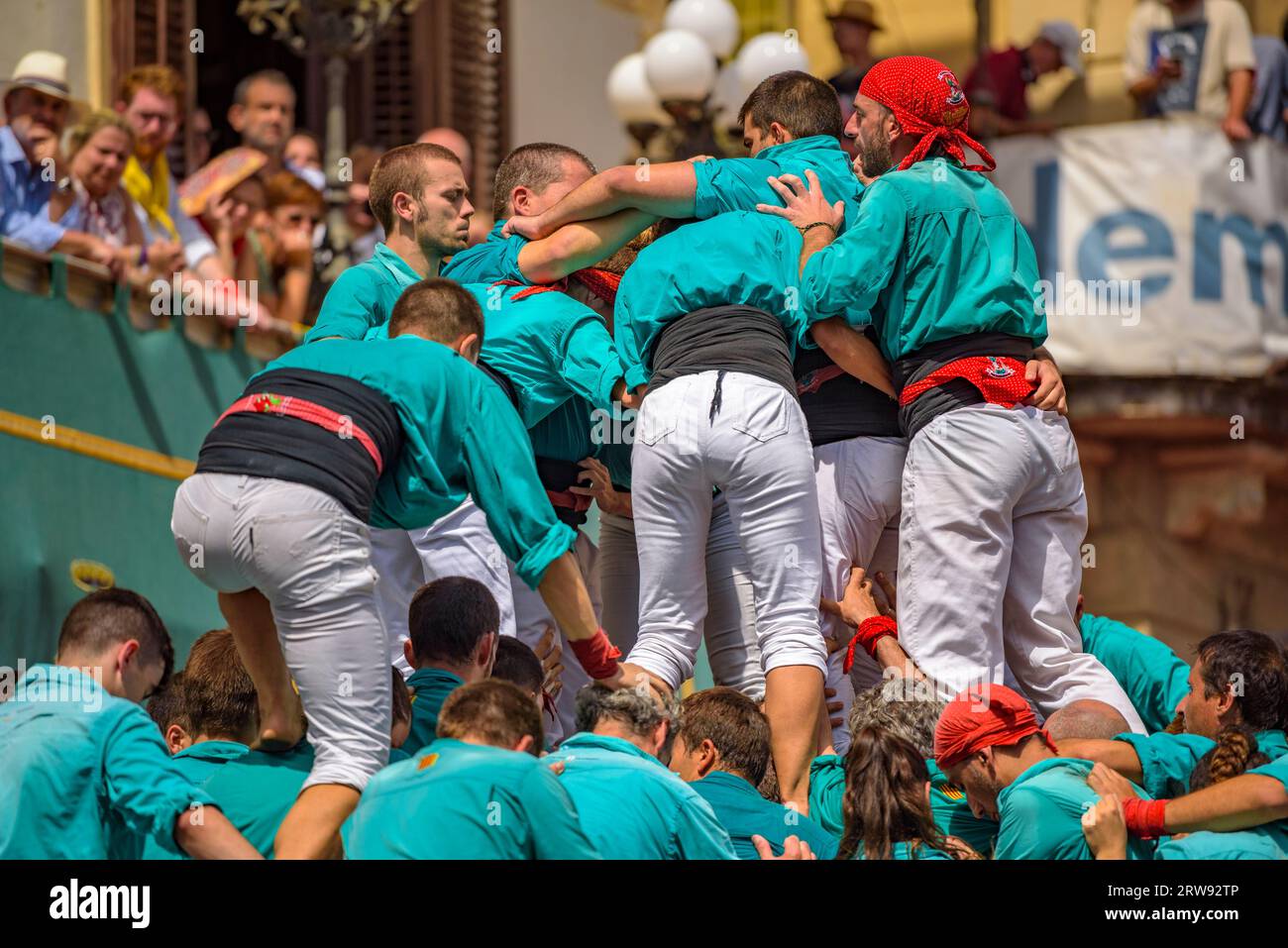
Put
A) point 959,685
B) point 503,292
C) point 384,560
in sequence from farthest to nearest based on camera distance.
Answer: point 384,560 < point 503,292 < point 959,685

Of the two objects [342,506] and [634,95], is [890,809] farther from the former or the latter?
[634,95]

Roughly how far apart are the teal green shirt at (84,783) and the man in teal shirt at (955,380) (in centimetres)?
222

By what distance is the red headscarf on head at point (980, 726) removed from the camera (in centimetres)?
601

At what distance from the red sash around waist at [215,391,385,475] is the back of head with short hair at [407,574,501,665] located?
0.56 meters

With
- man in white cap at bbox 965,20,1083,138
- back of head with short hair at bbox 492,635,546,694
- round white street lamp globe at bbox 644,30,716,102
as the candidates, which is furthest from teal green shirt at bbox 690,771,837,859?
man in white cap at bbox 965,20,1083,138

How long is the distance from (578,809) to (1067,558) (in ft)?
6.41

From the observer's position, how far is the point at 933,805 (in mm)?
6262

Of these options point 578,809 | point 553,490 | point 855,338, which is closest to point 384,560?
point 553,490

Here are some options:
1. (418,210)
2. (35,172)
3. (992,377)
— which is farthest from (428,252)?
(35,172)

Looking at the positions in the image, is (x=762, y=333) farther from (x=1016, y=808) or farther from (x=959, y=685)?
(x=1016, y=808)

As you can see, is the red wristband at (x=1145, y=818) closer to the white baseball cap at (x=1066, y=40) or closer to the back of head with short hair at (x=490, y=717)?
the back of head with short hair at (x=490, y=717)

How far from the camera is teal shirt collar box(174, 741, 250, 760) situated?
6.01 metres

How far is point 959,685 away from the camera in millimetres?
6496

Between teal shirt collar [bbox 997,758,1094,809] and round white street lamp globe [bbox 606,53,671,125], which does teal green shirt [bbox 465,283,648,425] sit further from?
round white street lamp globe [bbox 606,53,671,125]
